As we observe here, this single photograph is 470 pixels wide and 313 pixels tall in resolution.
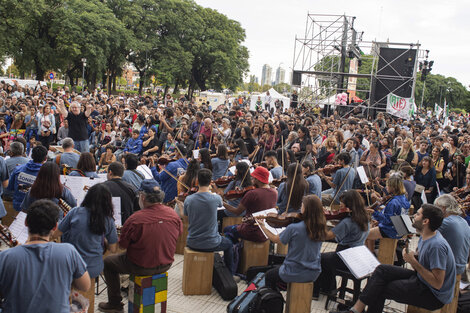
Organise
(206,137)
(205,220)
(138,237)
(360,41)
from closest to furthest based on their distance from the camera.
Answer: (138,237), (205,220), (206,137), (360,41)

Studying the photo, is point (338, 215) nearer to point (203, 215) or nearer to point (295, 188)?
point (295, 188)

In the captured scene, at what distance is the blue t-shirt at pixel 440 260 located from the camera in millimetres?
4121

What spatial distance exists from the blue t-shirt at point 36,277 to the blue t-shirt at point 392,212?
170 inches

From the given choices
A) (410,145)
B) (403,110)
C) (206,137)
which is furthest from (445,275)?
(403,110)

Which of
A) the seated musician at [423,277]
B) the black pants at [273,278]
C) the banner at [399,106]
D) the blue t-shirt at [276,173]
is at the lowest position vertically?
the black pants at [273,278]

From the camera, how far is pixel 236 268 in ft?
19.5

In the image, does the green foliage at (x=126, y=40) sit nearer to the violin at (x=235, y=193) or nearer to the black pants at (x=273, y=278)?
the violin at (x=235, y=193)

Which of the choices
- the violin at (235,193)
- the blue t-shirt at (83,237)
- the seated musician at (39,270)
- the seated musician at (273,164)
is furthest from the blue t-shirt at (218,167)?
the seated musician at (39,270)

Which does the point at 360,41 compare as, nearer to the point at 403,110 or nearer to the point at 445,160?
the point at 403,110

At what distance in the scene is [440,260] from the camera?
4121 mm

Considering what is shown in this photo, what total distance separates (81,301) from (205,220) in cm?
201

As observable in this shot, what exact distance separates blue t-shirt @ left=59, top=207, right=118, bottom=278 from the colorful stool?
45 cm

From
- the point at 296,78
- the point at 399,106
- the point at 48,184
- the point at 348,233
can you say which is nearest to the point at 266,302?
the point at 348,233

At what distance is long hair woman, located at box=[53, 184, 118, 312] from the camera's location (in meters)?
3.96
